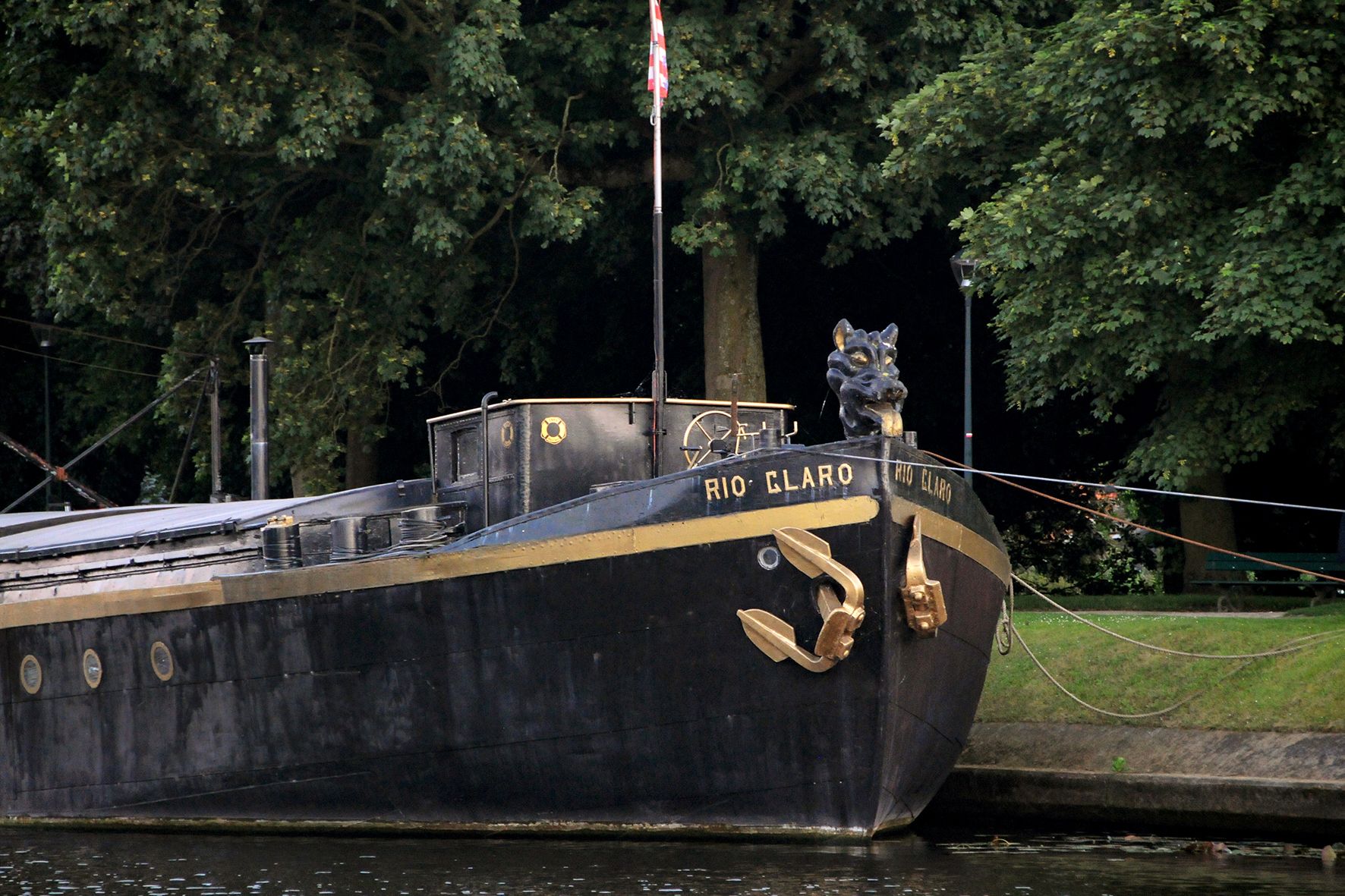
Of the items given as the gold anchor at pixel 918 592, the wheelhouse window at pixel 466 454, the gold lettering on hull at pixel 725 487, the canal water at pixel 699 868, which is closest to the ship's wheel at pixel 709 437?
the gold lettering on hull at pixel 725 487

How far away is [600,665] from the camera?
16.2 metres

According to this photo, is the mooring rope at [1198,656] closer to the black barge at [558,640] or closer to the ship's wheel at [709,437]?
the black barge at [558,640]

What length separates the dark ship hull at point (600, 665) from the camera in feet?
51.5

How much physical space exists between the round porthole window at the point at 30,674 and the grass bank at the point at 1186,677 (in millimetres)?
10024

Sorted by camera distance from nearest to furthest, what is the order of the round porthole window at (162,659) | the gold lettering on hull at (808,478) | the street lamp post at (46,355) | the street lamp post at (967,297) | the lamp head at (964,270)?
the gold lettering on hull at (808,478) < the round porthole window at (162,659) < the street lamp post at (967,297) < the lamp head at (964,270) < the street lamp post at (46,355)

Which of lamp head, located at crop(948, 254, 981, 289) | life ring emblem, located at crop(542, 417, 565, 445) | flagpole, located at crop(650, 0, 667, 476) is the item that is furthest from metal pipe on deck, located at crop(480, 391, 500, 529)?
lamp head, located at crop(948, 254, 981, 289)

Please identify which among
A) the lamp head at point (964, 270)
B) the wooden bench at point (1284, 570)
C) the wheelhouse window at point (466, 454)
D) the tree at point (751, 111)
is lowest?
the wooden bench at point (1284, 570)

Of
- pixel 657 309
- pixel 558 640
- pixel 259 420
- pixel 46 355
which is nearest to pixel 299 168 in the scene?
pixel 259 420

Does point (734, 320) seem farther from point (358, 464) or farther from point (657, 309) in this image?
point (657, 309)

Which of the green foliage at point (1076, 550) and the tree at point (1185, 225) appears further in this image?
the green foliage at point (1076, 550)

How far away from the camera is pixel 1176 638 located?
19.8 metres

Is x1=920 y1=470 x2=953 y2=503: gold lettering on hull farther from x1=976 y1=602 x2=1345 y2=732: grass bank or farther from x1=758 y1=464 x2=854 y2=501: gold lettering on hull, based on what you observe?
x1=976 y1=602 x2=1345 y2=732: grass bank

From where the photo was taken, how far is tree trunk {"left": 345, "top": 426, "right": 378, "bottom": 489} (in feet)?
110

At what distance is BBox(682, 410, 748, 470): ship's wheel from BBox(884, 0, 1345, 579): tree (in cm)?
686
